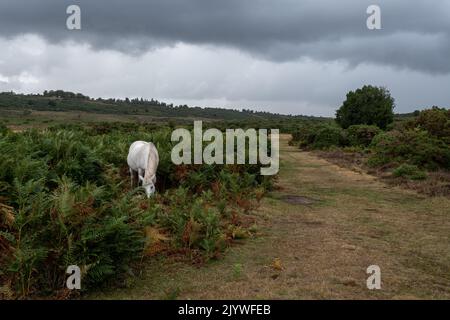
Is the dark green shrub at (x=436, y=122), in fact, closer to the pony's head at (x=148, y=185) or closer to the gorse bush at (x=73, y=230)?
the pony's head at (x=148, y=185)

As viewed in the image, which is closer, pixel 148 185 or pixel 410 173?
pixel 148 185

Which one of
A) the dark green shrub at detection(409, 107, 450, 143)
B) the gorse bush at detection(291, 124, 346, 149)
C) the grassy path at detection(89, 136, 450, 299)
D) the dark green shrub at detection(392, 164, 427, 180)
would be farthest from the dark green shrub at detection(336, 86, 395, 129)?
the grassy path at detection(89, 136, 450, 299)

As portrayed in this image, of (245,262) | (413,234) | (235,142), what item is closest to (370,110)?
(235,142)

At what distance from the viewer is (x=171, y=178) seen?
48.7 feet

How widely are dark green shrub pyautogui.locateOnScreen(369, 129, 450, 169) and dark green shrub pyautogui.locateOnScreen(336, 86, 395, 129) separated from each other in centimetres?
2363

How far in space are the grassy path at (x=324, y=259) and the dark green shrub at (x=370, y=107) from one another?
36072 mm

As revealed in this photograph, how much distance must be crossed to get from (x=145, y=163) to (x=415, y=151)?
50.8 feet

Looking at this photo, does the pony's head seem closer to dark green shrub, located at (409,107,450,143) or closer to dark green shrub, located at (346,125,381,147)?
dark green shrub, located at (409,107,450,143)

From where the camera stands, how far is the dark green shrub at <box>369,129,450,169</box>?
72.3 feet

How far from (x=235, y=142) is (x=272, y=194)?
3.76 meters

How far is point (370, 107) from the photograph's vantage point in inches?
1933

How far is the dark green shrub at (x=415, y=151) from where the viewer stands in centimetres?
2205

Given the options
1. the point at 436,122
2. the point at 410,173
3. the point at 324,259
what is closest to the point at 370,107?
the point at 436,122

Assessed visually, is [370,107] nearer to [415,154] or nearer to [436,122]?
[436,122]
